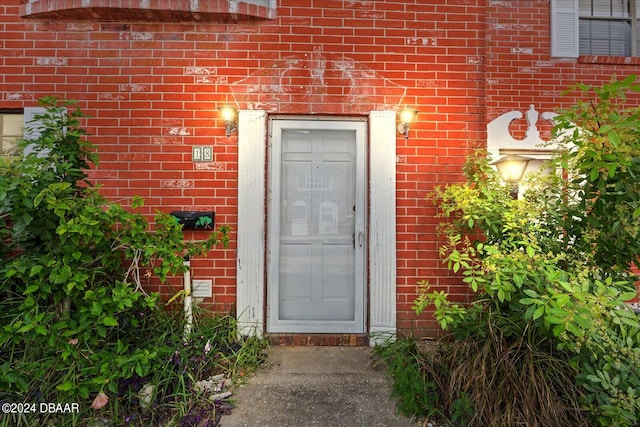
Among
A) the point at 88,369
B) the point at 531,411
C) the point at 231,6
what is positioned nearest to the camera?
the point at 531,411

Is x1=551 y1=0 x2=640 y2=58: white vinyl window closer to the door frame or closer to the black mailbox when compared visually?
the door frame

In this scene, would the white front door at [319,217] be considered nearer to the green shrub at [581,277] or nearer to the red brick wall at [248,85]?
the red brick wall at [248,85]

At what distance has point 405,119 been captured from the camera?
343 centimetres

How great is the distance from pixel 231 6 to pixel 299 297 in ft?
9.50

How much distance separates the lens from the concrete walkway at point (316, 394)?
8.03ft

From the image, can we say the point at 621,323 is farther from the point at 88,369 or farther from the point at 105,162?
the point at 105,162

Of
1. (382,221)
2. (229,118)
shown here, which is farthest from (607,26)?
(229,118)

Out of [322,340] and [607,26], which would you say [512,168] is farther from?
[607,26]

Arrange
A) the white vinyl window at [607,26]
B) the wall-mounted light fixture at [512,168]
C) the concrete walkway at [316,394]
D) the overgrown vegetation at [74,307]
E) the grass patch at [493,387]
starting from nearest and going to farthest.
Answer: the grass patch at [493,387], the overgrown vegetation at [74,307], the concrete walkway at [316,394], the wall-mounted light fixture at [512,168], the white vinyl window at [607,26]

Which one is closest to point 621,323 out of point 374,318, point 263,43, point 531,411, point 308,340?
point 531,411

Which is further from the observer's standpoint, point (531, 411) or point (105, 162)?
point (105, 162)

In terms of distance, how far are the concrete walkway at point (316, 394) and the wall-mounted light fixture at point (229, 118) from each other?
2.14 m

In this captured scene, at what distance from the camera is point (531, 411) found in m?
2.23

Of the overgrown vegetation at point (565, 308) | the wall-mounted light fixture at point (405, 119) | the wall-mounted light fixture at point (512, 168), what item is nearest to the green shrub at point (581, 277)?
the overgrown vegetation at point (565, 308)
